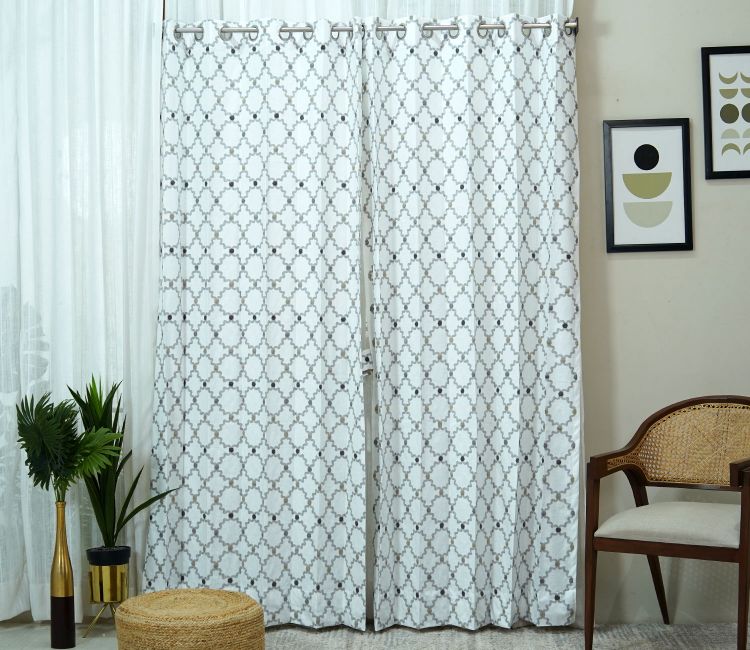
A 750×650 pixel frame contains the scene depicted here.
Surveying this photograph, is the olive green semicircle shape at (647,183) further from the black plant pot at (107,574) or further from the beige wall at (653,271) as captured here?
the black plant pot at (107,574)

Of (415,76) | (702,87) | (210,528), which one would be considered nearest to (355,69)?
(415,76)

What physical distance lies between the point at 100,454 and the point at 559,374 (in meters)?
1.73

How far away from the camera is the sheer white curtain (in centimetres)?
332

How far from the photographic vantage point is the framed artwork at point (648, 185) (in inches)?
130

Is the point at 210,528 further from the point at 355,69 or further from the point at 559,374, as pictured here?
the point at 355,69

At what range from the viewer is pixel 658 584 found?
10.4 ft

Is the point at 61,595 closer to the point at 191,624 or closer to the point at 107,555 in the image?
the point at 107,555

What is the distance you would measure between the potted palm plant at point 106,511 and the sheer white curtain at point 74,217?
0.17 metres

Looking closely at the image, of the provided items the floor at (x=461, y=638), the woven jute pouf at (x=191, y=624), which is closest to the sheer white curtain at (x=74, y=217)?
the floor at (x=461, y=638)

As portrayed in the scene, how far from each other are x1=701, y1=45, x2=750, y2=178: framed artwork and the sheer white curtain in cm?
220

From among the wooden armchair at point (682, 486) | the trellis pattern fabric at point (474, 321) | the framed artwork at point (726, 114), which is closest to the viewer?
the wooden armchair at point (682, 486)

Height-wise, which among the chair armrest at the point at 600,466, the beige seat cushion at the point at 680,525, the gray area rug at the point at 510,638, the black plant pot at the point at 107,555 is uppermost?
the chair armrest at the point at 600,466

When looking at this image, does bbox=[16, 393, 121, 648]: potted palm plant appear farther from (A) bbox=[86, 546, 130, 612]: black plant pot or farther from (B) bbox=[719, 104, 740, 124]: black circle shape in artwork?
(B) bbox=[719, 104, 740, 124]: black circle shape in artwork

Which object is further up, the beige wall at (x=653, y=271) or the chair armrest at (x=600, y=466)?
the beige wall at (x=653, y=271)
